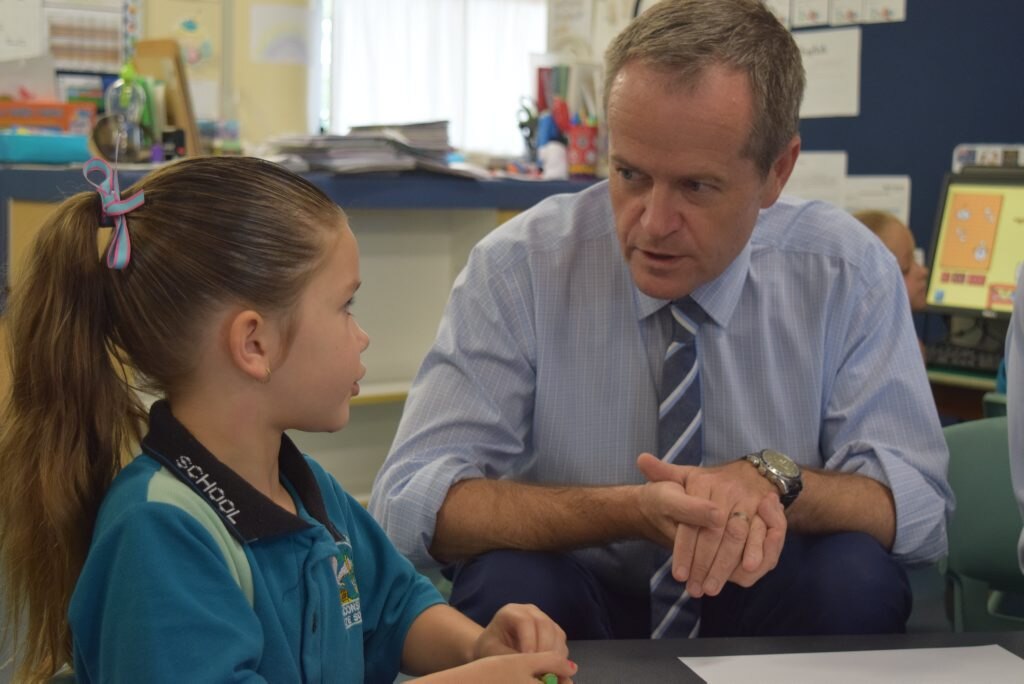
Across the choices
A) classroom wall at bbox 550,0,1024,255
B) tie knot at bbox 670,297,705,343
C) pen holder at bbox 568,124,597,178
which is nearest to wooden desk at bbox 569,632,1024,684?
tie knot at bbox 670,297,705,343

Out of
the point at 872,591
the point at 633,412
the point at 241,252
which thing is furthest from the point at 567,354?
the point at 241,252

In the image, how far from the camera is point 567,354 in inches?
66.9

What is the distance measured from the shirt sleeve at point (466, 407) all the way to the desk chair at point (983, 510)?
0.62 meters

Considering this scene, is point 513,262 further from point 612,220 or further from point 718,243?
point 718,243

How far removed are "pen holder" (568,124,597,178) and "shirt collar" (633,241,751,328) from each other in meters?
1.95

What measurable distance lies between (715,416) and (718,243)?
243mm

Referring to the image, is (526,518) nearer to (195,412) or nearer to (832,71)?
(195,412)

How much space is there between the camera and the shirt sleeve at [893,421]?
1.58 metres

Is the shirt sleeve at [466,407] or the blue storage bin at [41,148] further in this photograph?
the blue storage bin at [41,148]

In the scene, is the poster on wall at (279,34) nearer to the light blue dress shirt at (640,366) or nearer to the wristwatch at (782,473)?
the light blue dress shirt at (640,366)

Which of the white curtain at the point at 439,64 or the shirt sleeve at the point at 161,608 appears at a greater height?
the white curtain at the point at 439,64

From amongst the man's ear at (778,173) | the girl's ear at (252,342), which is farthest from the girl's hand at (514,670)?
the man's ear at (778,173)

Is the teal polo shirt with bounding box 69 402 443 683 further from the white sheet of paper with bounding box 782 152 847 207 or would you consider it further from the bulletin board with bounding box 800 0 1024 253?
the white sheet of paper with bounding box 782 152 847 207

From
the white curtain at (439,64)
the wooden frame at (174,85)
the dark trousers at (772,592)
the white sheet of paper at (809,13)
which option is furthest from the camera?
the white curtain at (439,64)
